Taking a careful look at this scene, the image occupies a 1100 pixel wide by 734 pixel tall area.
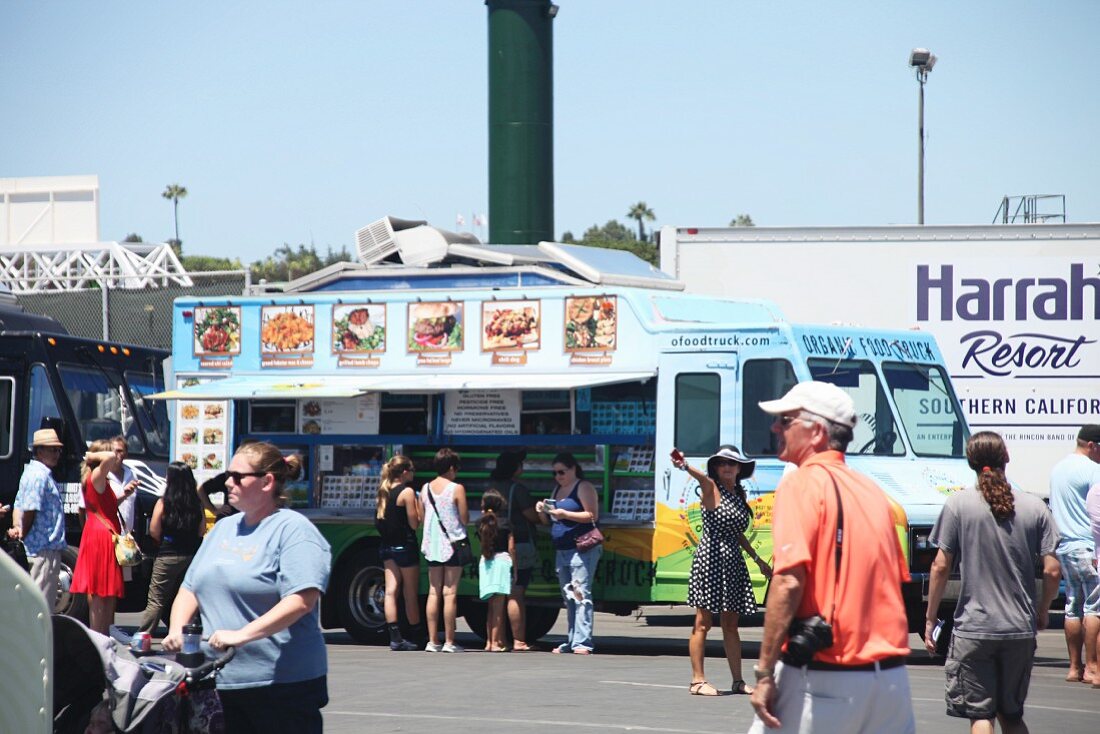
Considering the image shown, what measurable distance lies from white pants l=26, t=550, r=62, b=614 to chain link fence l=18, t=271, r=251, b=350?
11632 millimetres

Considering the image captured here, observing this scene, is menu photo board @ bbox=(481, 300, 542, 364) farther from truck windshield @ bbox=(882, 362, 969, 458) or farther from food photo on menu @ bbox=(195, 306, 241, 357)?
truck windshield @ bbox=(882, 362, 969, 458)

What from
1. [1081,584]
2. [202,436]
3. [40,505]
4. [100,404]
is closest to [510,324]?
[202,436]

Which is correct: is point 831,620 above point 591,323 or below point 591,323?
below

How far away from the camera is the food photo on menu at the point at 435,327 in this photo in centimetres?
1554

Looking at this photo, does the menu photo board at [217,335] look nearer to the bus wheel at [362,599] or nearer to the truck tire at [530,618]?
the bus wheel at [362,599]

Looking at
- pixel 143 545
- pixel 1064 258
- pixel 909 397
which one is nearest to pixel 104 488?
pixel 143 545

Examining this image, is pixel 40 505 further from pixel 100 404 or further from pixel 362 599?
pixel 100 404

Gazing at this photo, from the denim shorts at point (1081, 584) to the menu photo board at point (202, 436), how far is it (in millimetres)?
8048

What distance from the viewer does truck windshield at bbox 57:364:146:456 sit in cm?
1725

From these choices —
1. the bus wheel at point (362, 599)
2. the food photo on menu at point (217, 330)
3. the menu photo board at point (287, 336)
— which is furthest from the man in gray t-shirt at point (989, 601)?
the food photo on menu at point (217, 330)

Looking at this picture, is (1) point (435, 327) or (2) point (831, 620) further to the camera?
(1) point (435, 327)

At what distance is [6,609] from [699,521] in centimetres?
1001

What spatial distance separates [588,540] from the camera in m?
14.3

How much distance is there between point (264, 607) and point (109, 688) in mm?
694
